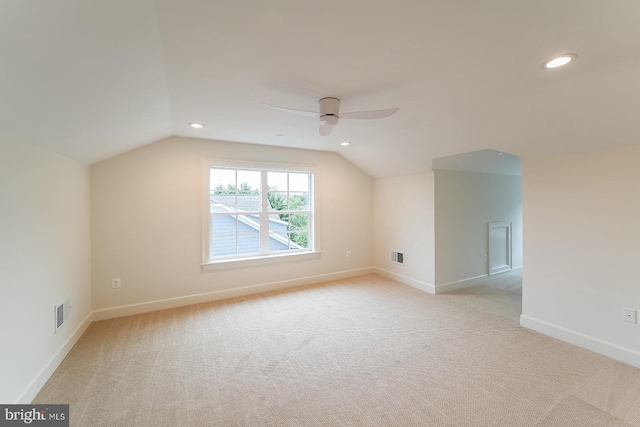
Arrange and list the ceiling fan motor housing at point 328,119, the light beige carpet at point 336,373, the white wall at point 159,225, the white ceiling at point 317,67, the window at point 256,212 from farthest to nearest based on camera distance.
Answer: the window at point 256,212 → the white wall at point 159,225 → the ceiling fan motor housing at point 328,119 → the light beige carpet at point 336,373 → the white ceiling at point 317,67

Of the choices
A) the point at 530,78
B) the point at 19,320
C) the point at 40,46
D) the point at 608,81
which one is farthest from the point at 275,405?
the point at 608,81

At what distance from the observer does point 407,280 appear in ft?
15.3

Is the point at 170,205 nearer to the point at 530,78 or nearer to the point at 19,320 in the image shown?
the point at 19,320

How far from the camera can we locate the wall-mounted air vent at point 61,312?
2381 millimetres

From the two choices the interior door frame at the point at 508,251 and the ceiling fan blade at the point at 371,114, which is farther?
the interior door frame at the point at 508,251

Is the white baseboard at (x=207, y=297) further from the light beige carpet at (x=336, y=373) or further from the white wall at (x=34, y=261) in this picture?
the white wall at (x=34, y=261)

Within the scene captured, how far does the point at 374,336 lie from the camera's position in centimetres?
290

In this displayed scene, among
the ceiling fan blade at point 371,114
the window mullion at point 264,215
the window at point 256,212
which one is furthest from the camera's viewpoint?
the window mullion at point 264,215

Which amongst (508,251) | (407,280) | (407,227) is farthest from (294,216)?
(508,251)

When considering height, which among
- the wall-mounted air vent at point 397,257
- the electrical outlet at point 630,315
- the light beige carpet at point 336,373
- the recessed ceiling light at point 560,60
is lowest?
the light beige carpet at point 336,373

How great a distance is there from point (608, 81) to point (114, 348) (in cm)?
471

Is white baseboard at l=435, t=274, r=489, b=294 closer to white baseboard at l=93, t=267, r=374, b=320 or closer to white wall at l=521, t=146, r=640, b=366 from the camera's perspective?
white wall at l=521, t=146, r=640, b=366

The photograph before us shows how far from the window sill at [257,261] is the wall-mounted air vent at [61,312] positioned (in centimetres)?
150

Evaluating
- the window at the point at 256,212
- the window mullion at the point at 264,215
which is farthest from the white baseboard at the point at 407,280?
the window mullion at the point at 264,215
